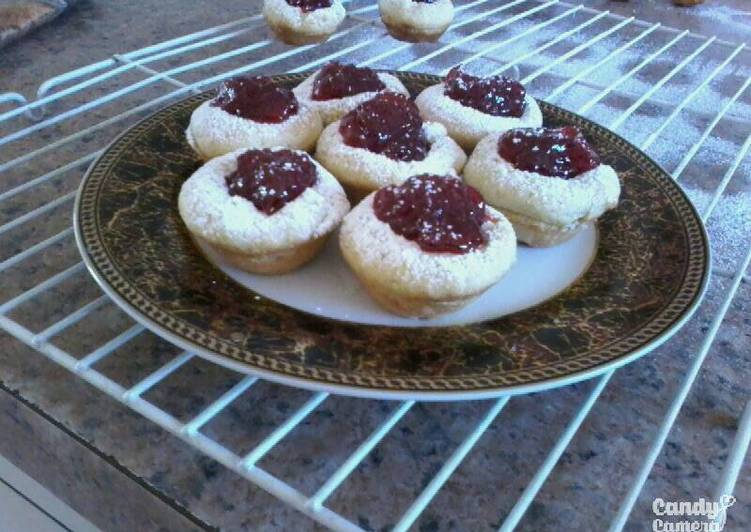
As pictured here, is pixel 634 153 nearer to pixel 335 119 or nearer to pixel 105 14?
pixel 335 119

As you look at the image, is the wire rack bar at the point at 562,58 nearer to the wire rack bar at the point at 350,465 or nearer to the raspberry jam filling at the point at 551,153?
the raspberry jam filling at the point at 551,153

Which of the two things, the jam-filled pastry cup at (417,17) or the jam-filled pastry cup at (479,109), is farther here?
the jam-filled pastry cup at (417,17)

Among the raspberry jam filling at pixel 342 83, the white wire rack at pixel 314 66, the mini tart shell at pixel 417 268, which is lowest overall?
the white wire rack at pixel 314 66

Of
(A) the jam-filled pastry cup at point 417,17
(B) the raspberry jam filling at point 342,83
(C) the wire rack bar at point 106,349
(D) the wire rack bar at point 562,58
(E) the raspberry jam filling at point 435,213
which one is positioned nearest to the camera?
(C) the wire rack bar at point 106,349

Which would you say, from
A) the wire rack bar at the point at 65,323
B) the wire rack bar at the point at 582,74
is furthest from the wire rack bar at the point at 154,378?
the wire rack bar at the point at 582,74

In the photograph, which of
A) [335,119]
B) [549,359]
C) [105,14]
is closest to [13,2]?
[105,14]

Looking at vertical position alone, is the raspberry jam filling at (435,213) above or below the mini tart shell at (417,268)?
above

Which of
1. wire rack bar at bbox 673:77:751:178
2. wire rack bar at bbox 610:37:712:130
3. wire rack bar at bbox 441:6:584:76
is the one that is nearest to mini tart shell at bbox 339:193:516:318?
wire rack bar at bbox 673:77:751:178
